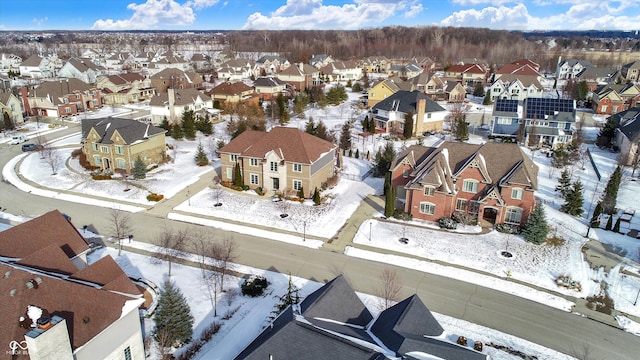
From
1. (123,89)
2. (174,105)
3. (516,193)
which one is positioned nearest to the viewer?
(516,193)

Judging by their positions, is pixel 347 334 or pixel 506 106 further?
pixel 506 106

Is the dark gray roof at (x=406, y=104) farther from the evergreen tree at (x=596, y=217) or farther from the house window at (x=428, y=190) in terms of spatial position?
the evergreen tree at (x=596, y=217)

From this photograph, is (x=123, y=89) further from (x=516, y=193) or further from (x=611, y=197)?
(x=611, y=197)

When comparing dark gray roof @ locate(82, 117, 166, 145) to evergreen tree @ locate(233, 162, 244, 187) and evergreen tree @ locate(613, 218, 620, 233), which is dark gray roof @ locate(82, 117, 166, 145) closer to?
evergreen tree @ locate(233, 162, 244, 187)

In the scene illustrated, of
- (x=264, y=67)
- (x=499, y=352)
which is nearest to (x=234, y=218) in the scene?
(x=499, y=352)

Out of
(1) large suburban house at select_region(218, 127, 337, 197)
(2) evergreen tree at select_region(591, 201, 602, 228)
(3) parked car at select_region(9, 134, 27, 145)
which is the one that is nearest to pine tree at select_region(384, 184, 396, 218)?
(1) large suburban house at select_region(218, 127, 337, 197)

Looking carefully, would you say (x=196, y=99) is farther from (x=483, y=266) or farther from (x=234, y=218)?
(x=483, y=266)

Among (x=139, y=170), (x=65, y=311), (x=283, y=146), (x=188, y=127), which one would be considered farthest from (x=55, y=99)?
(x=65, y=311)
